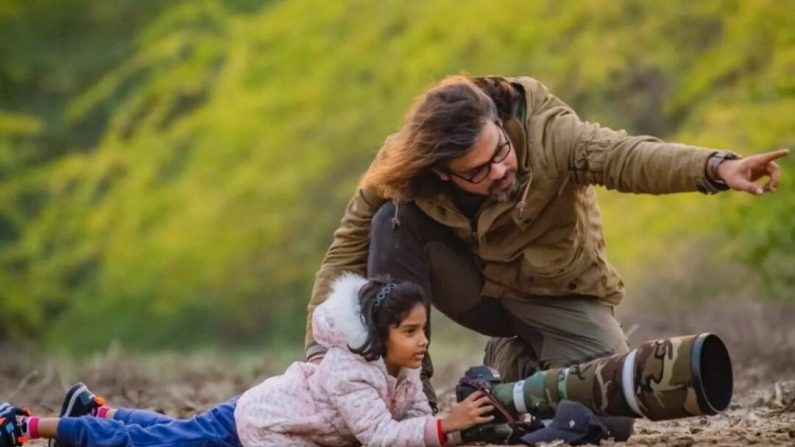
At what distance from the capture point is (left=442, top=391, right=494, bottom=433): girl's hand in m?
4.57

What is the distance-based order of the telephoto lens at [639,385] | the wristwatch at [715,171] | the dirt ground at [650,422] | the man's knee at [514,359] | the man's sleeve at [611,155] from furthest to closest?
1. the man's knee at [514,359]
2. the dirt ground at [650,422]
3. the man's sleeve at [611,155]
4. the wristwatch at [715,171]
5. the telephoto lens at [639,385]

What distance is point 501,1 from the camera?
48.1 feet

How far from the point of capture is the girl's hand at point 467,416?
4.57m

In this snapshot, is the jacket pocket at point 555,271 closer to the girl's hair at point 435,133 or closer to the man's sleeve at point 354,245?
the girl's hair at point 435,133

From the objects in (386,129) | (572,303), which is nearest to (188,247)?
(386,129)

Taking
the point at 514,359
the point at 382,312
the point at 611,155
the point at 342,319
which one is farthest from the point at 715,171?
the point at 514,359

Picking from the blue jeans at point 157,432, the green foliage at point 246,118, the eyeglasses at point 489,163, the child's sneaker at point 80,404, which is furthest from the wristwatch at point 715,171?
the green foliage at point 246,118

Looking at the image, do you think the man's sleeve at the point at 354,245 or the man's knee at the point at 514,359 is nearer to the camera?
the man's sleeve at the point at 354,245

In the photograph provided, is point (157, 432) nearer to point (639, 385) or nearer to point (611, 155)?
point (639, 385)

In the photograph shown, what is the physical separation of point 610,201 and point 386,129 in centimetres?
280

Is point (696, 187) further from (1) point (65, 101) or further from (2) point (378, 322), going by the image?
(1) point (65, 101)

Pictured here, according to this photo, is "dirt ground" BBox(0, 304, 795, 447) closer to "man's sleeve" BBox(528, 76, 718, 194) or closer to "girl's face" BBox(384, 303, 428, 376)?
"girl's face" BBox(384, 303, 428, 376)

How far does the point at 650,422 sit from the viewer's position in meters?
6.15

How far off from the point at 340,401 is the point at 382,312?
26 cm
